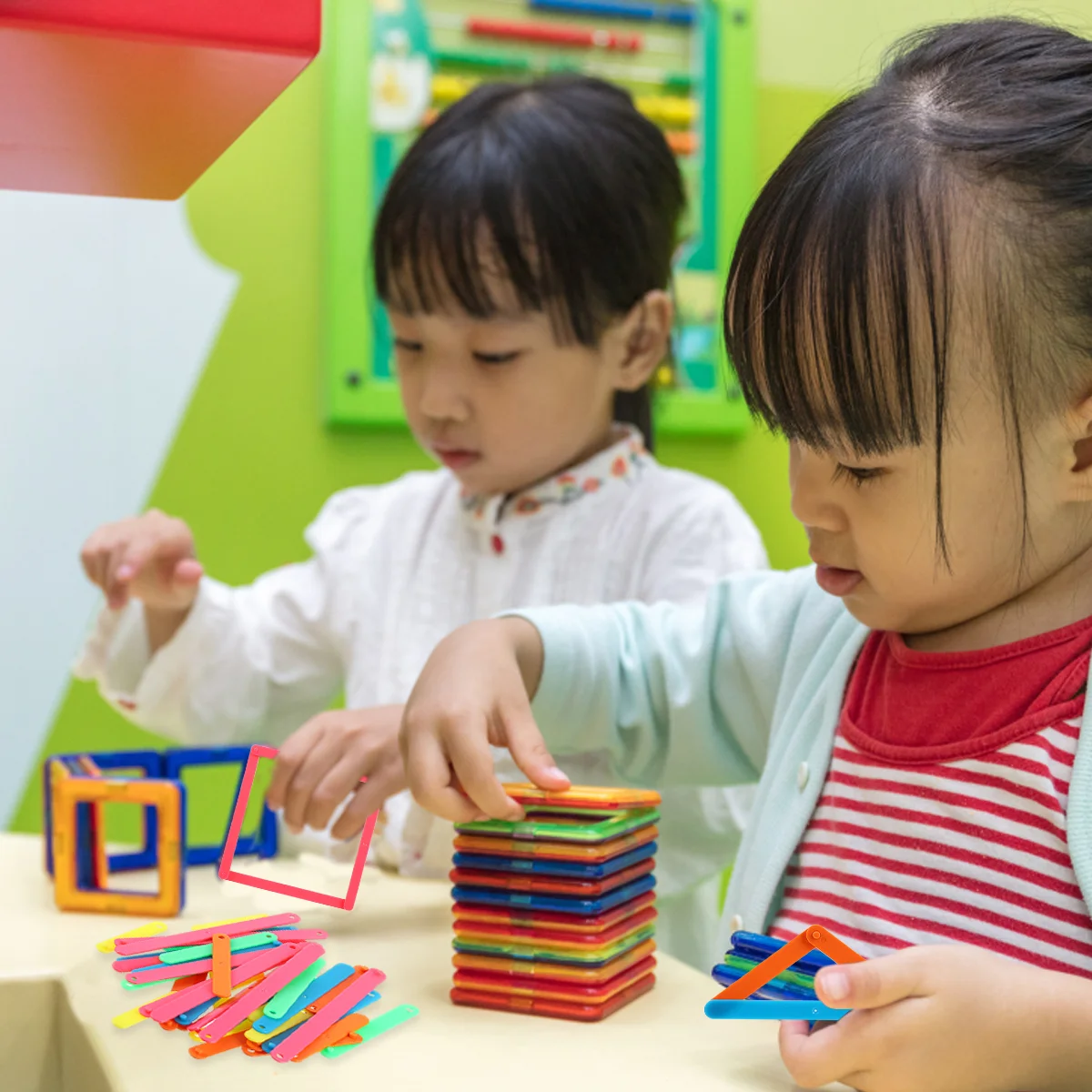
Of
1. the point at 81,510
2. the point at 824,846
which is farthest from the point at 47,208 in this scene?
the point at 824,846

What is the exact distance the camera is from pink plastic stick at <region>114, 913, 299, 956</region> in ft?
1.74

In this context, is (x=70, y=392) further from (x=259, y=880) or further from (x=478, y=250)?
(x=259, y=880)

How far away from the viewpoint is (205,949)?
52cm

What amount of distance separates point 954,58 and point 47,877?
1.96 feet

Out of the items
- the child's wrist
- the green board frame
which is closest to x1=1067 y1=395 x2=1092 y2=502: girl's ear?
the child's wrist

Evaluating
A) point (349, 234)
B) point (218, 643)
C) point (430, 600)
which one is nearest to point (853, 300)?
point (430, 600)

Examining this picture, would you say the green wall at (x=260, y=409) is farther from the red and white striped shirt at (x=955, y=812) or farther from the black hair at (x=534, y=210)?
the red and white striped shirt at (x=955, y=812)

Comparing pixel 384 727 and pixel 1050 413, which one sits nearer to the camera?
pixel 1050 413

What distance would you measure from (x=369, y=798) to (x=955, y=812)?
0.28 meters

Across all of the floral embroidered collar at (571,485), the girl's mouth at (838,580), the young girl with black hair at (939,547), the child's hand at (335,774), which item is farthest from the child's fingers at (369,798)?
the floral embroidered collar at (571,485)

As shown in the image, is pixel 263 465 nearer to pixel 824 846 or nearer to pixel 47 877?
pixel 47 877

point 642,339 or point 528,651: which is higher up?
point 642,339

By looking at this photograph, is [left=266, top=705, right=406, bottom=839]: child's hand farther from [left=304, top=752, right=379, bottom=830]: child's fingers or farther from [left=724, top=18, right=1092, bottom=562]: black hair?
[left=724, top=18, right=1092, bottom=562]: black hair

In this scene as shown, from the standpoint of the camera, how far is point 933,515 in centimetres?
51
